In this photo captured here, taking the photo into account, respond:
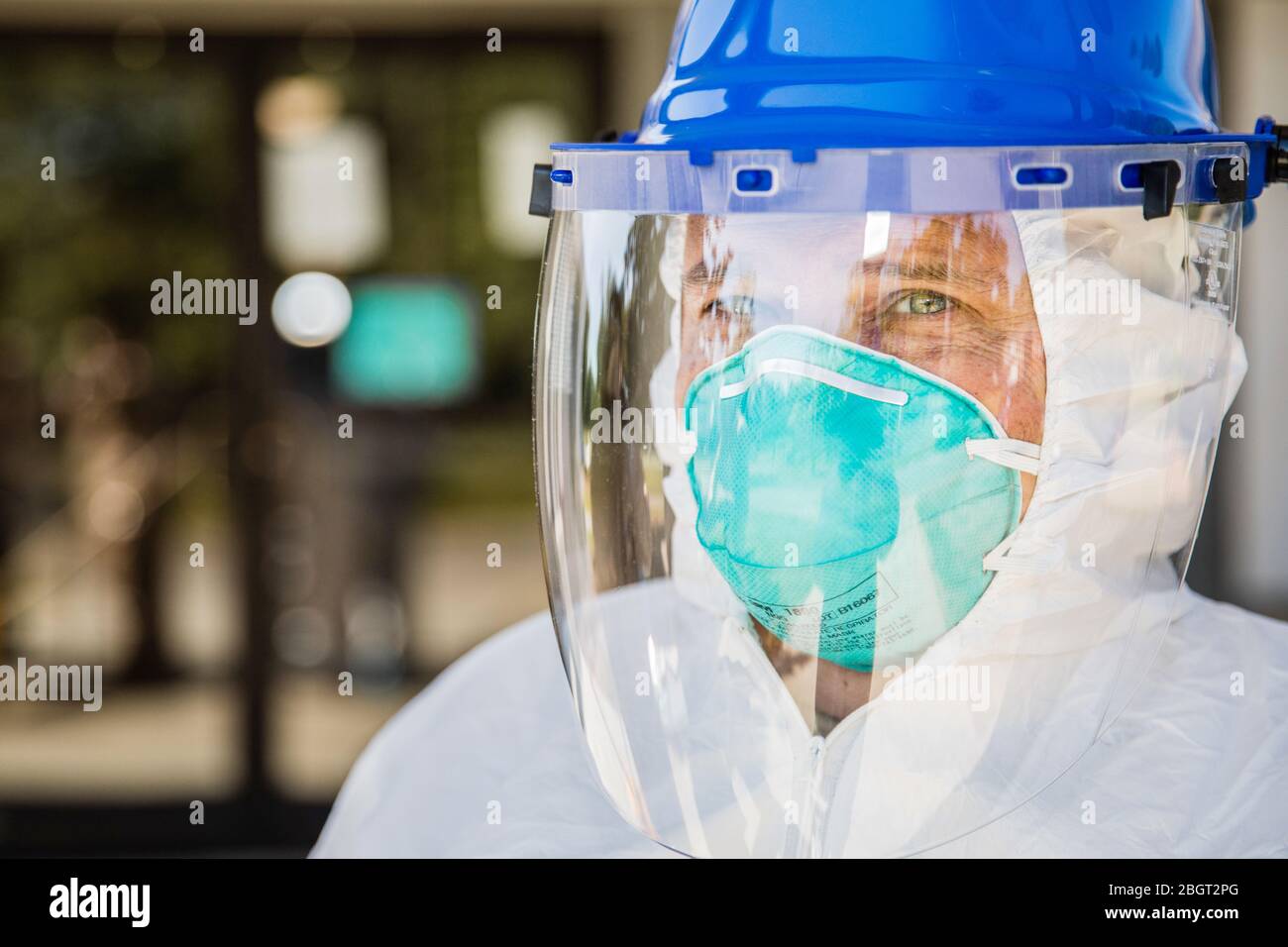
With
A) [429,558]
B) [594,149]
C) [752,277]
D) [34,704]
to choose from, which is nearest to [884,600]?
[752,277]

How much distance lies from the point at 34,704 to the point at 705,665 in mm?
3477

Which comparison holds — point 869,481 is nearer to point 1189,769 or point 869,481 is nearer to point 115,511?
point 1189,769

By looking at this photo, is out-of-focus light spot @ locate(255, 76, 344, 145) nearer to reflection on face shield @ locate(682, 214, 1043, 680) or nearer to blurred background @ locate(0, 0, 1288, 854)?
blurred background @ locate(0, 0, 1288, 854)

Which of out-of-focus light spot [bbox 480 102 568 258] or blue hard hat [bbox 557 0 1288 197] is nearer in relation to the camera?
blue hard hat [bbox 557 0 1288 197]

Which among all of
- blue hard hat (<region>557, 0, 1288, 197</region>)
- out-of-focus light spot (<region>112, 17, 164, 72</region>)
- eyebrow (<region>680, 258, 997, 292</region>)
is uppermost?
out-of-focus light spot (<region>112, 17, 164, 72</region>)

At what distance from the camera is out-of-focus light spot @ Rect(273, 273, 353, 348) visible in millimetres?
3596

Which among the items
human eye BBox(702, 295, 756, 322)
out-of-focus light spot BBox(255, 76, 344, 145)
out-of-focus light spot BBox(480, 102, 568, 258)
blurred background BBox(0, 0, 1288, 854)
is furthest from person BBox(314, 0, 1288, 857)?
out-of-focus light spot BBox(255, 76, 344, 145)

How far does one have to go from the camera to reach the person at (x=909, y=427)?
0.84 metres

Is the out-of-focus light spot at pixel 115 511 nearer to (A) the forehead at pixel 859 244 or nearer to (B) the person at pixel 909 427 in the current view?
(B) the person at pixel 909 427

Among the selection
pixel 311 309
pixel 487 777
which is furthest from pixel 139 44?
pixel 487 777

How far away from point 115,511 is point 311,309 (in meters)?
0.86

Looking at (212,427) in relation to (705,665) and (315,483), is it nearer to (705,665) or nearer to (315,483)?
(315,483)

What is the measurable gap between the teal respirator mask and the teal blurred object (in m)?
2.83

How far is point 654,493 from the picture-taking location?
1.01 m
